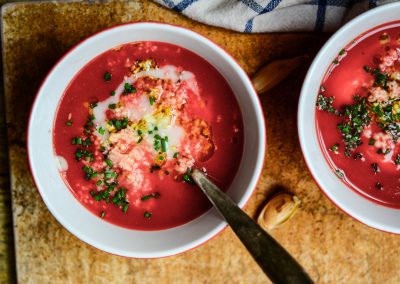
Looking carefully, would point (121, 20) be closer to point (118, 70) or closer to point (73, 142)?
point (118, 70)

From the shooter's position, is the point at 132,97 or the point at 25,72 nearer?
the point at 132,97

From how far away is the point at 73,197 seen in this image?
146 cm

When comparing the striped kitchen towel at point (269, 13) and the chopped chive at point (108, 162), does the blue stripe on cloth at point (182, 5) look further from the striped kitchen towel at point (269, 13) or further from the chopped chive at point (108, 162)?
the chopped chive at point (108, 162)

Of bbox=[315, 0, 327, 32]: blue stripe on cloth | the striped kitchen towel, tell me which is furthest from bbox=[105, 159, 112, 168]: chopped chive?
bbox=[315, 0, 327, 32]: blue stripe on cloth

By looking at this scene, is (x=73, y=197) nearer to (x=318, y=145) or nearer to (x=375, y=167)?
(x=318, y=145)

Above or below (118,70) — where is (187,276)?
below

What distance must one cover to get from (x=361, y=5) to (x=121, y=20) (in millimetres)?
705

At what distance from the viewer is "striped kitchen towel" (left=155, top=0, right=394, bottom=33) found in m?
1.47

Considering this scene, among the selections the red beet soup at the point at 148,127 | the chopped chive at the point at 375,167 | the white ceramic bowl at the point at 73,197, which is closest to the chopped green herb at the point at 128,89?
the red beet soup at the point at 148,127

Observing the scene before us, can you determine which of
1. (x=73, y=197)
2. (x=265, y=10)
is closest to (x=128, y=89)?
(x=73, y=197)

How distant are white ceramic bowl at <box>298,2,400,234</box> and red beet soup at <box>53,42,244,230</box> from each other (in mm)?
191

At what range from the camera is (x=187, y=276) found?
159 centimetres

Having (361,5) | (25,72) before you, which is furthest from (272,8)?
(25,72)

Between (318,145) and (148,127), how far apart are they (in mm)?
483
